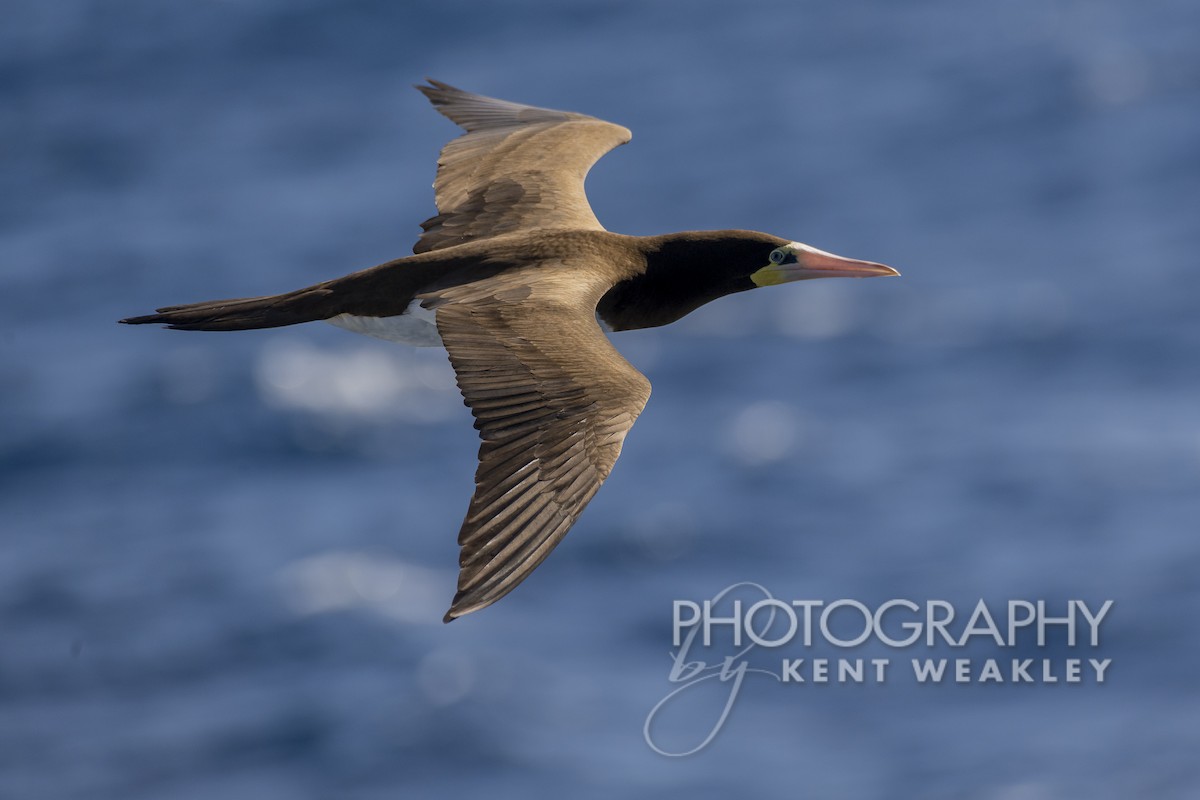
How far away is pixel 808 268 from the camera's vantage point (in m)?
12.1

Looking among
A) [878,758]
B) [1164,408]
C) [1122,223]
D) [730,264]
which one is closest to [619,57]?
[1122,223]

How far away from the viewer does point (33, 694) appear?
30.5m

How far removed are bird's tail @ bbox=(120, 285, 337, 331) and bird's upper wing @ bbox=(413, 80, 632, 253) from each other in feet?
4.05

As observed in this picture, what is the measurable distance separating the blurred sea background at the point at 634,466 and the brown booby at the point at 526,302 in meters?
15.2

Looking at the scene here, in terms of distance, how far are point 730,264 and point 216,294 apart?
20462 millimetres

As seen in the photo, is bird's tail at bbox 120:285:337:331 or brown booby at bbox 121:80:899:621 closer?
brown booby at bbox 121:80:899:621

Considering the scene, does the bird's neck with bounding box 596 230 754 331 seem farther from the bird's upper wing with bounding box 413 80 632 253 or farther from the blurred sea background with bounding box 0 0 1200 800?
the blurred sea background with bounding box 0 0 1200 800

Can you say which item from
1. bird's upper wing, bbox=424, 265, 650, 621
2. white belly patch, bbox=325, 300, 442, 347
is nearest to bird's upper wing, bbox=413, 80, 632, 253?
white belly patch, bbox=325, 300, 442, 347

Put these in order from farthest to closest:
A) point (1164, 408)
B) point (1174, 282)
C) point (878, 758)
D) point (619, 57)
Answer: point (619, 57)
point (1174, 282)
point (1164, 408)
point (878, 758)

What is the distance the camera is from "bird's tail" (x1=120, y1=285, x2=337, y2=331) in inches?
435

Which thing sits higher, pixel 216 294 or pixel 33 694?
pixel 216 294

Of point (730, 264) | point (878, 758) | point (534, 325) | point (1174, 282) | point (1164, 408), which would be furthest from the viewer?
point (1174, 282)

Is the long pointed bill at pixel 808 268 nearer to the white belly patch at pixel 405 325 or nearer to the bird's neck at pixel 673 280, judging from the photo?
the bird's neck at pixel 673 280

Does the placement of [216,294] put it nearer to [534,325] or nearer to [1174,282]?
[1174,282]
